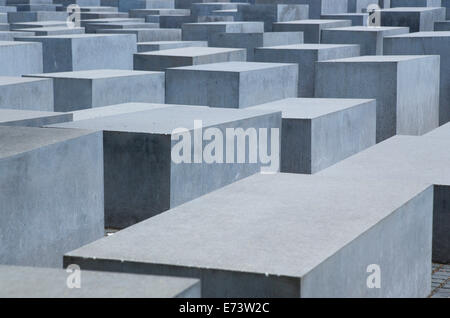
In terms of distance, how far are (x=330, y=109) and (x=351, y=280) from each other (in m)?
5.96

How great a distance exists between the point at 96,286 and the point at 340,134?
6.98 m

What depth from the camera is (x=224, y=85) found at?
1185 cm

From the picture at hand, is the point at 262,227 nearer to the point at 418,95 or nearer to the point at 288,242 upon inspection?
the point at 288,242

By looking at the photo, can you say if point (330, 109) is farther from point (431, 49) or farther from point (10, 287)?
point (10, 287)

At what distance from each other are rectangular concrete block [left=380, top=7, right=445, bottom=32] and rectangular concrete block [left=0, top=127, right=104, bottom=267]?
578 inches

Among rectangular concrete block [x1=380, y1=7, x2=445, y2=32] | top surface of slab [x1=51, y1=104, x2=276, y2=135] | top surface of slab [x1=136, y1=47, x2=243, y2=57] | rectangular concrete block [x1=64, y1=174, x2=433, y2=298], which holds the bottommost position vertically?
rectangular concrete block [x1=64, y1=174, x2=433, y2=298]

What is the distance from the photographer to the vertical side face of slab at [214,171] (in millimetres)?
7359

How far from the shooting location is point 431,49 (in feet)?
49.2

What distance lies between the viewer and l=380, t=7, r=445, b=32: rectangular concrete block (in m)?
20.1

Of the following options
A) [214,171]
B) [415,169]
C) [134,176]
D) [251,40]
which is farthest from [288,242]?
[251,40]

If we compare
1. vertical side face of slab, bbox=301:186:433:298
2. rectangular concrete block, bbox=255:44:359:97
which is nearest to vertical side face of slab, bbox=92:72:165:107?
rectangular concrete block, bbox=255:44:359:97

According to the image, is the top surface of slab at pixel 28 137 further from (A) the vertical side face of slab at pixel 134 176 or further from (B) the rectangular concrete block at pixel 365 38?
(B) the rectangular concrete block at pixel 365 38

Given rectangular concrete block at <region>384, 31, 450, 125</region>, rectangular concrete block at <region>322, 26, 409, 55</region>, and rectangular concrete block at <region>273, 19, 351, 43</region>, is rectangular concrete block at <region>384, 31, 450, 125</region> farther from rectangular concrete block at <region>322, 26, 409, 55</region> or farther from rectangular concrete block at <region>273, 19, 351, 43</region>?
rectangular concrete block at <region>273, 19, 351, 43</region>

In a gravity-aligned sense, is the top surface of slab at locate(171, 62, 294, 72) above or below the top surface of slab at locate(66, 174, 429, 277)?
above
